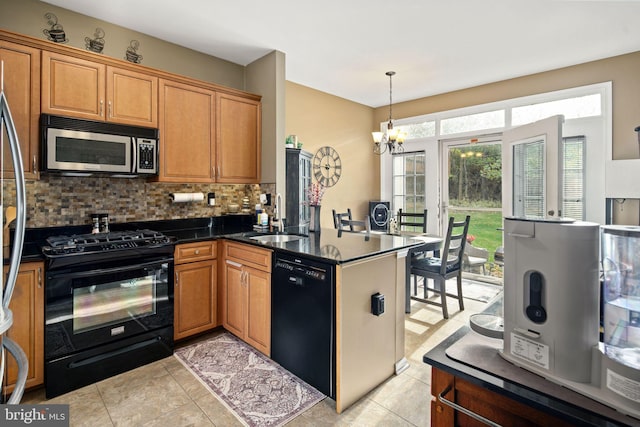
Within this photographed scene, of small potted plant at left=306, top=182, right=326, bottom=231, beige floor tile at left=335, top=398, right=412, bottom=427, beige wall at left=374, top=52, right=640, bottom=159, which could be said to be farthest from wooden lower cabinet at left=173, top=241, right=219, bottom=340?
beige wall at left=374, top=52, right=640, bottom=159

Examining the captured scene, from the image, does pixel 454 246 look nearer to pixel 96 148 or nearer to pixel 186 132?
pixel 186 132

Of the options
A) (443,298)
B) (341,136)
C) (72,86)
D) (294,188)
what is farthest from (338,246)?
(341,136)

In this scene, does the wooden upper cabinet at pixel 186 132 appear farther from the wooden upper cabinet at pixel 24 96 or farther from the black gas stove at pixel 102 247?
the wooden upper cabinet at pixel 24 96

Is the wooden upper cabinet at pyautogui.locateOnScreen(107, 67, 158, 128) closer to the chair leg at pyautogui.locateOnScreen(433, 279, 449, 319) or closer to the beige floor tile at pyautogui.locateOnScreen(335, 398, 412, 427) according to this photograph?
the beige floor tile at pyautogui.locateOnScreen(335, 398, 412, 427)

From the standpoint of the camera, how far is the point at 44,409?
1981 millimetres

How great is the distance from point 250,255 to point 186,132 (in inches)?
55.2

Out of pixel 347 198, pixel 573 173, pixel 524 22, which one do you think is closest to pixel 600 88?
pixel 573 173

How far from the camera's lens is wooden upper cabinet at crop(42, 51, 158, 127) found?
243 centimetres

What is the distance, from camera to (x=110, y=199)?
298 cm

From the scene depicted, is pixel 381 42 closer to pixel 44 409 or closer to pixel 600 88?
pixel 600 88

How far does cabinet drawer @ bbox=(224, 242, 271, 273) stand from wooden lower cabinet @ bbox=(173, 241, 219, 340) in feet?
0.66

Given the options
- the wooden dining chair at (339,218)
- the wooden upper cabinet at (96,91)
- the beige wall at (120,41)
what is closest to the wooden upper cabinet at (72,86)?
the wooden upper cabinet at (96,91)

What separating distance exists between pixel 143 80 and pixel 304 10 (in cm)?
152

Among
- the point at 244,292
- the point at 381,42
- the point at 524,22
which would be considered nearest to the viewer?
the point at 244,292
